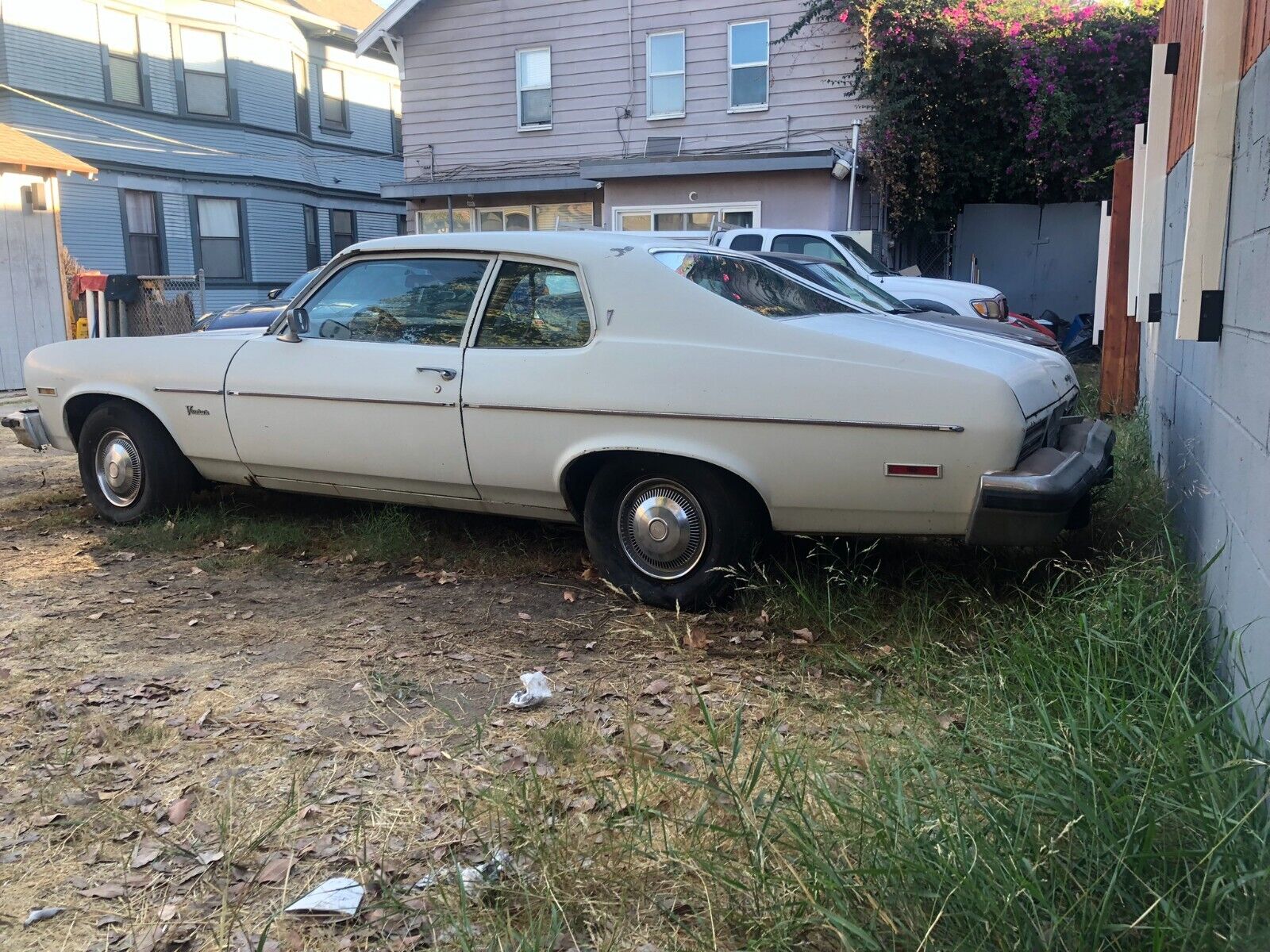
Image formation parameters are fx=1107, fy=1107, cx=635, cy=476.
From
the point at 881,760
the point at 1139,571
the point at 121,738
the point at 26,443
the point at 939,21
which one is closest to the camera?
the point at 881,760

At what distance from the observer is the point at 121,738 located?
355 centimetres

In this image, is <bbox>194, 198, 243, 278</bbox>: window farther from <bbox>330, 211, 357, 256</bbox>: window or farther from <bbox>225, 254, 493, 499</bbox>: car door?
<bbox>225, 254, 493, 499</bbox>: car door

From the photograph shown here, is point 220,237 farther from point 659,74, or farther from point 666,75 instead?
point 666,75

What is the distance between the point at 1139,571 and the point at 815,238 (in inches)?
328

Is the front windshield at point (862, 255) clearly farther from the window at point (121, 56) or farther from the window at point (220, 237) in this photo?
the window at point (121, 56)

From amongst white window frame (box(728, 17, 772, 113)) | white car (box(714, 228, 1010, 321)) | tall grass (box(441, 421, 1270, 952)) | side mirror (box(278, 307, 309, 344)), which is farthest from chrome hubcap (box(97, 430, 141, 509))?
white window frame (box(728, 17, 772, 113))

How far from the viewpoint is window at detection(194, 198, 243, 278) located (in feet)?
73.8

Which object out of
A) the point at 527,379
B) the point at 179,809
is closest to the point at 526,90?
the point at 527,379

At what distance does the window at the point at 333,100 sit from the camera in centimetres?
2505

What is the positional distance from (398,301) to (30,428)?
2.60 metres

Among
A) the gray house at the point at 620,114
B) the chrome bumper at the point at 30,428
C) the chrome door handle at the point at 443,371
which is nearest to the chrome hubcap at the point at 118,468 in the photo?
the chrome bumper at the point at 30,428

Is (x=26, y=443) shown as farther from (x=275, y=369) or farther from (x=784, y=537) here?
(x=784, y=537)

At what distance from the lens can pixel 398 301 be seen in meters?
5.22

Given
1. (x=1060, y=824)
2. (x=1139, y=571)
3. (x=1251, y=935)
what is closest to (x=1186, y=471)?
(x=1139, y=571)
